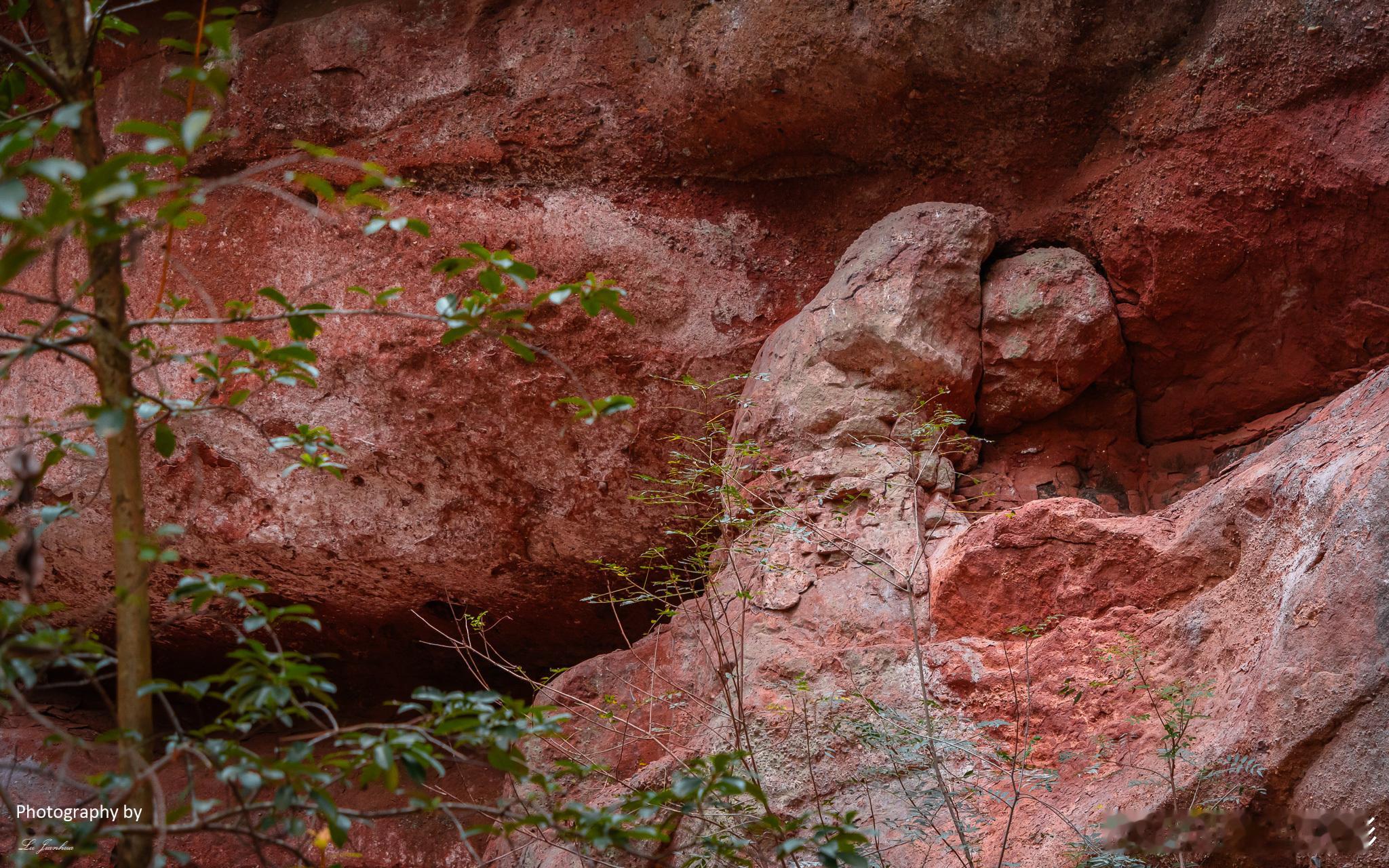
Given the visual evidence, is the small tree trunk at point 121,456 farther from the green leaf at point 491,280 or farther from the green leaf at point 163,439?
the green leaf at point 491,280

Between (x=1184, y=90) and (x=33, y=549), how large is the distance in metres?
4.42

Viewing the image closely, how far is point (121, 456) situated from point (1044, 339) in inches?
145

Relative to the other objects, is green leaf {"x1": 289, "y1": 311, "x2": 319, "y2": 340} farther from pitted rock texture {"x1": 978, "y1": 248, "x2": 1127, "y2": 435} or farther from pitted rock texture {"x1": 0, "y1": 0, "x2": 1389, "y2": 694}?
pitted rock texture {"x1": 978, "y1": 248, "x2": 1127, "y2": 435}

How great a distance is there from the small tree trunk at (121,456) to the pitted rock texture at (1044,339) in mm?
3529

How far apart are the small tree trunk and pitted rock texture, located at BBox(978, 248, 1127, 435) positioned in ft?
11.6

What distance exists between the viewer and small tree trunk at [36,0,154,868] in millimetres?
1812

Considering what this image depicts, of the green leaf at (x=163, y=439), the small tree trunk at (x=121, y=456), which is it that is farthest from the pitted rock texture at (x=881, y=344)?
the small tree trunk at (x=121, y=456)

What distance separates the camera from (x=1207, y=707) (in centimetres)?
298

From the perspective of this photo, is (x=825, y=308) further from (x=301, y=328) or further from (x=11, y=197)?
(x=11, y=197)

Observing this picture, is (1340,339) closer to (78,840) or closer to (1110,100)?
(1110,100)

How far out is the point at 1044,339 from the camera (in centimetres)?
464

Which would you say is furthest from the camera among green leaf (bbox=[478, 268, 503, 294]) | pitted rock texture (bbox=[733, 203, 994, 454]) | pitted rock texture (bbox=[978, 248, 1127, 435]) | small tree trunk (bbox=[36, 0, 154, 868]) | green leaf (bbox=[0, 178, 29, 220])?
pitted rock texture (bbox=[978, 248, 1127, 435])

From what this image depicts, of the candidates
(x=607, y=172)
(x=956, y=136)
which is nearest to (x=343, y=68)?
(x=607, y=172)

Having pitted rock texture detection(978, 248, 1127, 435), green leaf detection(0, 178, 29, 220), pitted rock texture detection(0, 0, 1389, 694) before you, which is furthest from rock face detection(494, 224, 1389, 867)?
green leaf detection(0, 178, 29, 220)
